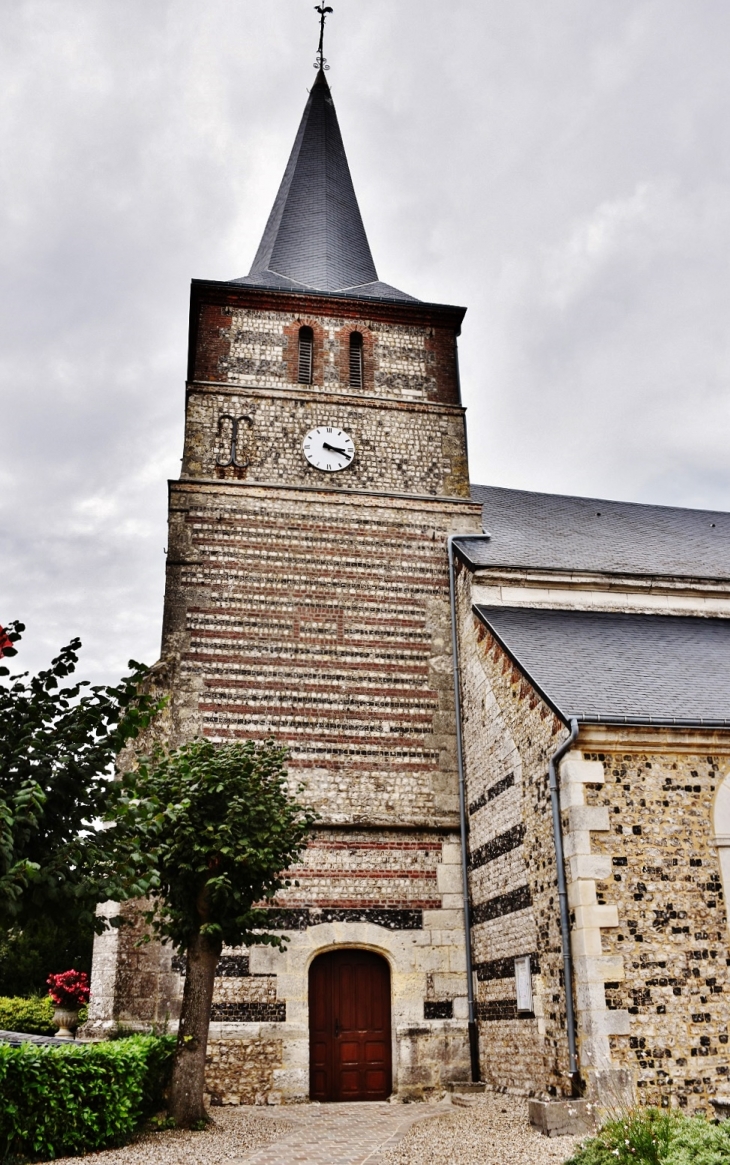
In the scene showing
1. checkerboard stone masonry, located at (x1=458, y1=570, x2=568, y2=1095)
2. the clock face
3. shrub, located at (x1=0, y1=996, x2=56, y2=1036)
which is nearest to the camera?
checkerboard stone masonry, located at (x1=458, y1=570, x2=568, y2=1095)

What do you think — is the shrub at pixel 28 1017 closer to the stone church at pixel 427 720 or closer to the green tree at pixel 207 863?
the stone church at pixel 427 720

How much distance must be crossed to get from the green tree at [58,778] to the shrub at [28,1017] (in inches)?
651

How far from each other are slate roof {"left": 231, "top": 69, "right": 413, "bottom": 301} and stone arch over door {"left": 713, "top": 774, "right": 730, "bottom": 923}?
10.3 m

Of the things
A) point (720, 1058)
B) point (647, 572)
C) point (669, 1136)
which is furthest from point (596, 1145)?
point (647, 572)

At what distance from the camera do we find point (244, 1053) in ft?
37.5

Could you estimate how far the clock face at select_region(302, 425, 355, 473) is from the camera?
14758 mm

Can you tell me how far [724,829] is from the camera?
9602 mm

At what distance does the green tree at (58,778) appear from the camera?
537cm

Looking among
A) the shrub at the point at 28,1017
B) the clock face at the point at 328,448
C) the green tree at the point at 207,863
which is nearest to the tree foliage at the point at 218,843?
the green tree at the point at 207,863

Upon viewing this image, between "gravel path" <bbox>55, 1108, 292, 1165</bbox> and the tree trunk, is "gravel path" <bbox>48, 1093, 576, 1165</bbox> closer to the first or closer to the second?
"gravel path" <bbox>55, 1108, 292, 1165</bbox>

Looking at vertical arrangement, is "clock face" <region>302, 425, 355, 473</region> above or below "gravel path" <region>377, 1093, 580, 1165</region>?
above

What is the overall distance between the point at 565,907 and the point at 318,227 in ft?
44.3

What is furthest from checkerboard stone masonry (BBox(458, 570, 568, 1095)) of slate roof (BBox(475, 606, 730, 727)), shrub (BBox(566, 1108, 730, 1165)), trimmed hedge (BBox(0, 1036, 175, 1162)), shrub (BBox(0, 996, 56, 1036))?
shrub (BBox(0, 996, 56, 1036))

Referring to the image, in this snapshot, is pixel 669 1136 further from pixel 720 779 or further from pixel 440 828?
pixel 440 828
